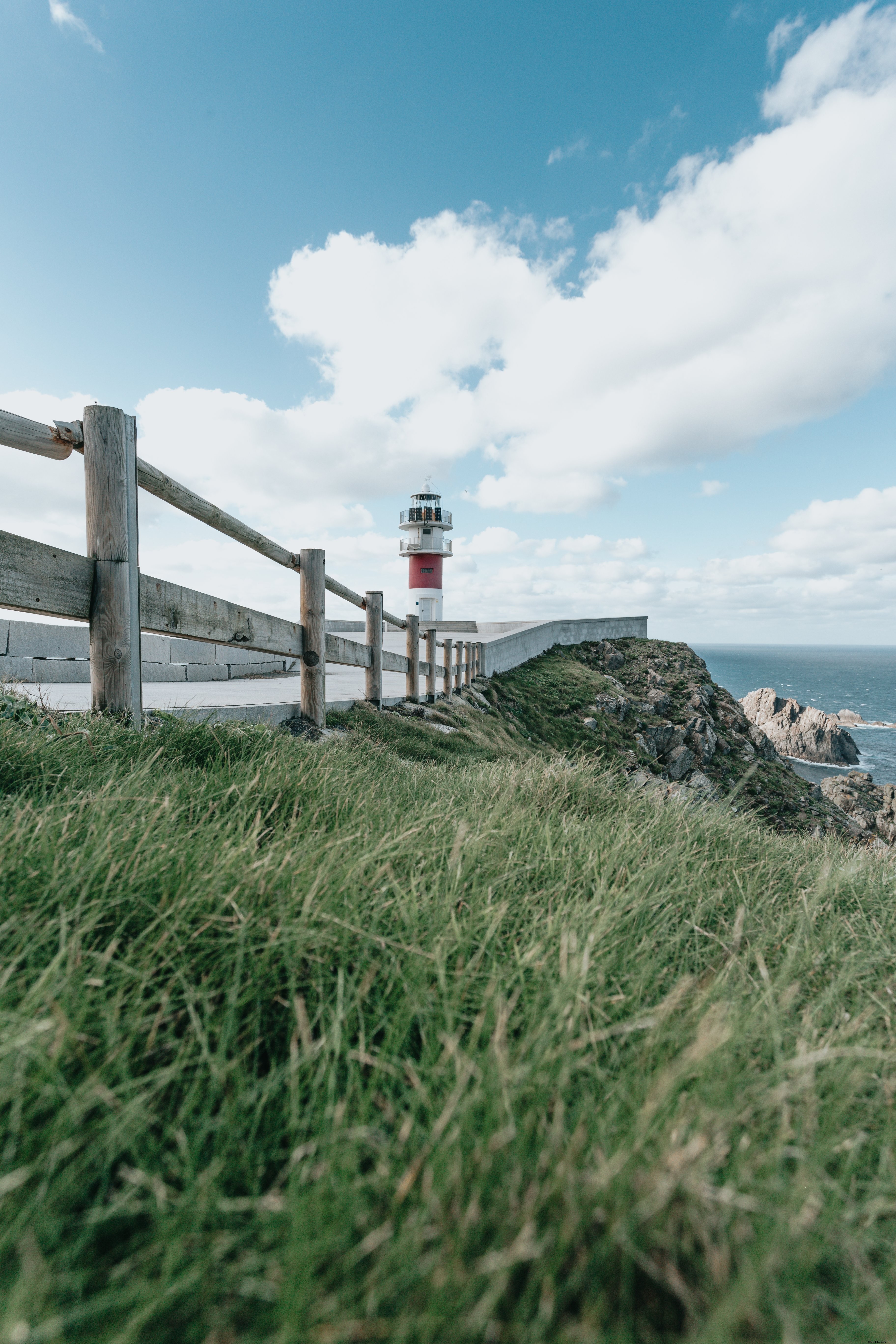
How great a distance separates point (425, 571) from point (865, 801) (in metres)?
24.1

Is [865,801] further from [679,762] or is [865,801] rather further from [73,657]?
[73,657]

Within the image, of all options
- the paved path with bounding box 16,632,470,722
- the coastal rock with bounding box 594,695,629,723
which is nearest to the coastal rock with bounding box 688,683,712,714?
the coastal rock with bounding box 594,695,629,723

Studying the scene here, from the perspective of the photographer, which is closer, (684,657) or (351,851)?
(351,851)

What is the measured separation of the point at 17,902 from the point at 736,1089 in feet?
4.99

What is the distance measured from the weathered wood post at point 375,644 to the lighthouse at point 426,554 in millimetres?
27992

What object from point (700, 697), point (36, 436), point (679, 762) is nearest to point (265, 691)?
point (36, 436)

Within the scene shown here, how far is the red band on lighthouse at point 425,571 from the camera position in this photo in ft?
119

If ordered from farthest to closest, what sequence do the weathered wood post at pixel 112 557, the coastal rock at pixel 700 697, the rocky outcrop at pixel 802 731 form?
the rocky outcrop at pixel 802 731 → the coastal rock at pixel 700 697 → the weathered wood post at pixel 112 557

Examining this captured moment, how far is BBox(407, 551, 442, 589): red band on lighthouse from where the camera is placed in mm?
36125

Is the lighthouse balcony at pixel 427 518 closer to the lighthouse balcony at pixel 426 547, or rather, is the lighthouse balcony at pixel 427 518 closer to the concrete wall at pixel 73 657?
the lighthouse balcony at pixel 426 547

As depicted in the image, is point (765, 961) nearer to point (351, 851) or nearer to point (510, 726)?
point (351, 851)

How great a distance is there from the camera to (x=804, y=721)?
4694 cm

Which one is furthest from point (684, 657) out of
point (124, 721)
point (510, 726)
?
point (124, 721)

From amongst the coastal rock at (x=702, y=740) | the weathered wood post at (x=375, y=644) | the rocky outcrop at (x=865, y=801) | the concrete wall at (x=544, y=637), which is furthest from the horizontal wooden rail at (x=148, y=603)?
the rocky outcrop at (x=865, y=801)
